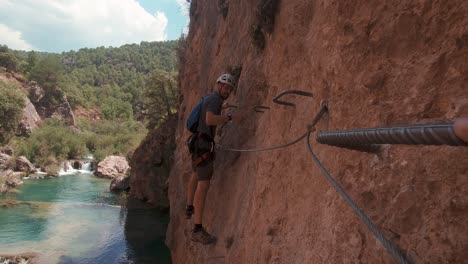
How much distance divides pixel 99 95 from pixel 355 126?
432 ft

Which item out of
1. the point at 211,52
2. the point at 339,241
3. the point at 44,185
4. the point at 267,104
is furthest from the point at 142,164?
the point at 339,241

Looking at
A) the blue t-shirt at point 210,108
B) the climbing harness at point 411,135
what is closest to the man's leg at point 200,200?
the blue t-shirt at point 210,108

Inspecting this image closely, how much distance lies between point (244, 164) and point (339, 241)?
3386mm

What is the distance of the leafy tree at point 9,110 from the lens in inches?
1906

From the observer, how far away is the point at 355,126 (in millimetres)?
2621

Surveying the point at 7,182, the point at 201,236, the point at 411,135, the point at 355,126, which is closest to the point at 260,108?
the point at 201,236

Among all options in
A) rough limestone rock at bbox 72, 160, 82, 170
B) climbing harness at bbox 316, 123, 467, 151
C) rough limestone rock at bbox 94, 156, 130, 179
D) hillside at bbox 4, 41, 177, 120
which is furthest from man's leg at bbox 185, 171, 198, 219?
hillside at bbox 4, 41, 177, 120

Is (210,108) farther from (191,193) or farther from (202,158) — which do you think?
(191,193)

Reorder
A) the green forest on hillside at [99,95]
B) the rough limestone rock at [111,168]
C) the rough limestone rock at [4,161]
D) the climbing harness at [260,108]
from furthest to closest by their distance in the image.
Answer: the rough limestone rock at [111,168] < the rough limestone rock at [4,161] < the green forest on hillside at [99,95] < the climbing harness at [260,108]

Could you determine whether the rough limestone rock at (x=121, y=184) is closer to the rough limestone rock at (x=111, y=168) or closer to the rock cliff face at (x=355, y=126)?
the rough limestone rock at (x=111, y=168)

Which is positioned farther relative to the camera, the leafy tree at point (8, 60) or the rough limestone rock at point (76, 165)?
the leafy tree at point (8, 60)

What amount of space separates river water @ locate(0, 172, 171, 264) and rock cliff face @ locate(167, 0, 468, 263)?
10606 mm

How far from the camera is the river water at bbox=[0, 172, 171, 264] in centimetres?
1485

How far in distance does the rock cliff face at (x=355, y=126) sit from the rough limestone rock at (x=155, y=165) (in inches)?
765
